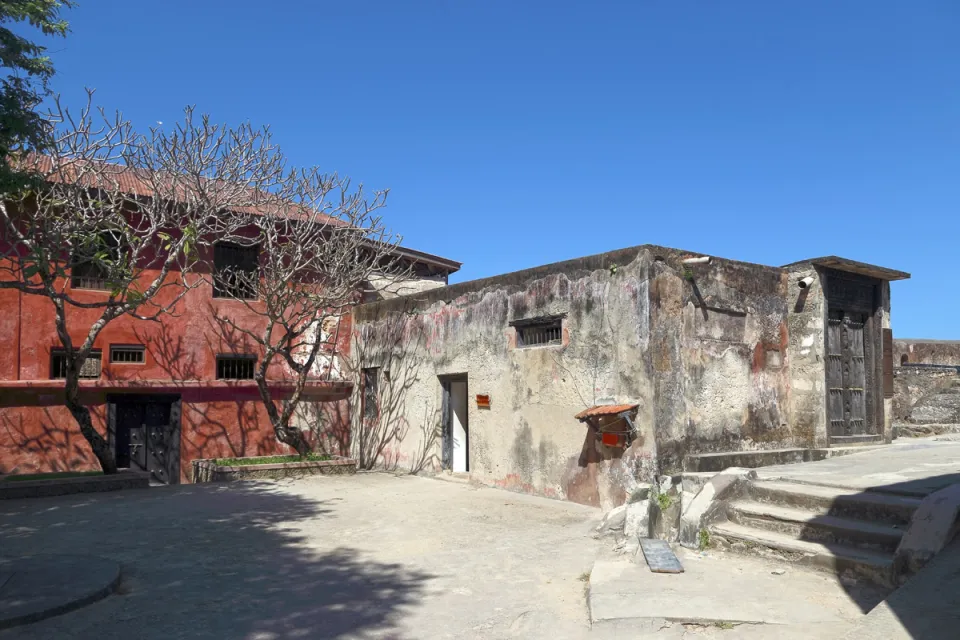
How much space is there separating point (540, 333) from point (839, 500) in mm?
5183

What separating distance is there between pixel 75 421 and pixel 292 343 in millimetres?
4193

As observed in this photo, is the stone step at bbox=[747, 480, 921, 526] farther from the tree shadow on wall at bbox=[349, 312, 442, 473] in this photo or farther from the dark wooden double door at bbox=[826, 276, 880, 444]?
the tree shadow on wall at bbox=[349, 312, 442, 473]

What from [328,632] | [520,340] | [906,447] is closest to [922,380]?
[906,447]

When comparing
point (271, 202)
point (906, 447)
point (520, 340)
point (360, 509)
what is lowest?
point (360, 509)

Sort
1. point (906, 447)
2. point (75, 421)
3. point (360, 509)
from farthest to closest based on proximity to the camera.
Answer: point (75, 421)
point (906, 447)
point (360, 509)

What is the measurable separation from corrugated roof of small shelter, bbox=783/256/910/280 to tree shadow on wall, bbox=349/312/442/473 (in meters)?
6.58

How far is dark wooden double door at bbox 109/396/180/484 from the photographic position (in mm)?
13688

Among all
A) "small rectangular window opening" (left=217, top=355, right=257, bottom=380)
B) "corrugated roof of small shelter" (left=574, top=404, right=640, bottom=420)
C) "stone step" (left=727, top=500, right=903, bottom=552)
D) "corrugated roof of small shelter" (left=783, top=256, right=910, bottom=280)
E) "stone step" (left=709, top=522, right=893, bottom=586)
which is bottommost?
"stone step" (left=709, top=522, right=893, bottom=586)

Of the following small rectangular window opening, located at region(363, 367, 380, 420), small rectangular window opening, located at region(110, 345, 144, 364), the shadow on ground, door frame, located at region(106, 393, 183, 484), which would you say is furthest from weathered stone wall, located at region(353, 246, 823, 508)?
small rectangular window opening, located at region(110, 345, 144, 364)

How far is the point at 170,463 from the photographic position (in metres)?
13.9

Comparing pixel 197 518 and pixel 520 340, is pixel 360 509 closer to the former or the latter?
pixel 197 518

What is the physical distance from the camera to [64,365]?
13.0 metres

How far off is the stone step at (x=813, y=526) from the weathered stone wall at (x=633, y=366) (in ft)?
6.51

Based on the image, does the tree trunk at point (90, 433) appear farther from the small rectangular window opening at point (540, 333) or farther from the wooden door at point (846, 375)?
the wooden door at point (846, 375)
